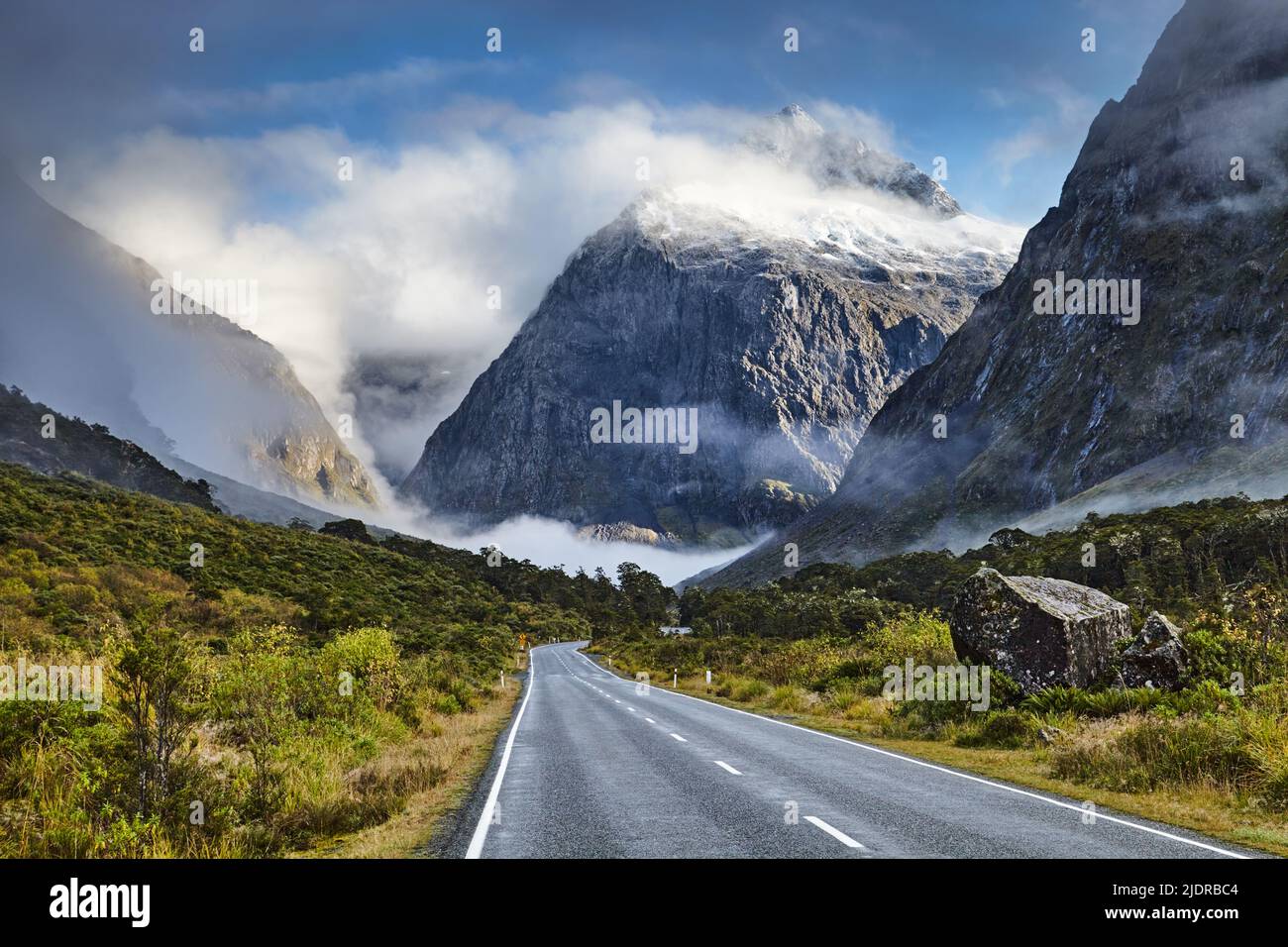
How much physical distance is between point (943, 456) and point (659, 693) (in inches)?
6595

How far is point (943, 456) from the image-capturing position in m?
186

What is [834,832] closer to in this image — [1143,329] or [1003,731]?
[1003,731]

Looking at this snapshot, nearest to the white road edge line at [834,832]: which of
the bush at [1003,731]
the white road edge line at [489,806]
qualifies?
the white road edge line at [489,806]

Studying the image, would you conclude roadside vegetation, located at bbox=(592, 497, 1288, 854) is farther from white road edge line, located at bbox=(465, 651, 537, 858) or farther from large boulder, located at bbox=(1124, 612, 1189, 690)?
white road edge line, located at bbox=(465, 651, 537, 858)

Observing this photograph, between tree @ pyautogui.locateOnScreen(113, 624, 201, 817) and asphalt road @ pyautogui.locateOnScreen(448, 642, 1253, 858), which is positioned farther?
tree @ pyautogui.locateOnScreen(113, 624, 201, 817)

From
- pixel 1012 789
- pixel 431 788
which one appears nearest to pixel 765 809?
pixel 1012 789

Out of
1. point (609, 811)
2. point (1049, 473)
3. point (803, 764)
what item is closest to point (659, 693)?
point (803, 764)

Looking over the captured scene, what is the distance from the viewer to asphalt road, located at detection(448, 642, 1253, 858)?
768 cm

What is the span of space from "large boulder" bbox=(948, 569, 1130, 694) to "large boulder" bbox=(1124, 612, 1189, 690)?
750 millimetres

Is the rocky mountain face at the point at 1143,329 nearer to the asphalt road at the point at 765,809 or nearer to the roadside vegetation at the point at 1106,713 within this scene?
the roadside vegetation at the point at 1106,713

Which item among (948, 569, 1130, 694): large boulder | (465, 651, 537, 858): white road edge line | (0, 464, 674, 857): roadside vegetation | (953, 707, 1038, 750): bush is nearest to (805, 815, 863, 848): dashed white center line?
(465, 651, 537, 858): white road edge line
